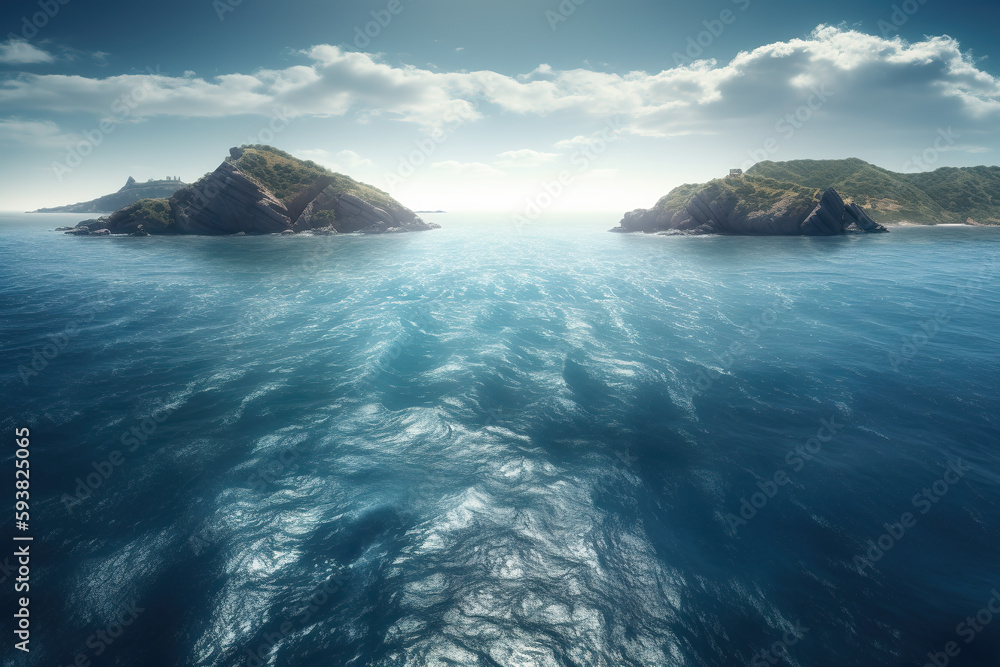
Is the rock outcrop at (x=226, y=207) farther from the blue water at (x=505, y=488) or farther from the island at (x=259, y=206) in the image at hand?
the blue water at (x=505, y=488)

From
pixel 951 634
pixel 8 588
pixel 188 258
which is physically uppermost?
pixel 188 258

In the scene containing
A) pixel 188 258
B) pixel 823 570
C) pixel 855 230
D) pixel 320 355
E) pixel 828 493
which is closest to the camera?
pixel 823 570

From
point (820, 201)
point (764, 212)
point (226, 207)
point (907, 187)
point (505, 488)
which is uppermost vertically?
point (907, 187)

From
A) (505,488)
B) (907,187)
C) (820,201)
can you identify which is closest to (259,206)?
(505,488)

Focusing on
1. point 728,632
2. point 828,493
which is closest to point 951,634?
point 828,493

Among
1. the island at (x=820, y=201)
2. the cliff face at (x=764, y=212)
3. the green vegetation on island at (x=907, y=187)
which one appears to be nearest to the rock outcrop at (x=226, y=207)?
the island at (x=820, y=201)

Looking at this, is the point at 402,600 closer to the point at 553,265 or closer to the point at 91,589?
the point at 91,589

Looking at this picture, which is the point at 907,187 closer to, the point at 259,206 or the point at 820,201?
the point at 820,201
